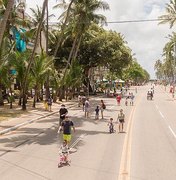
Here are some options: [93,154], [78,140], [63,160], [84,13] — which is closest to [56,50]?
[84,13]

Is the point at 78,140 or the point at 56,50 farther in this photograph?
the point at 56,50

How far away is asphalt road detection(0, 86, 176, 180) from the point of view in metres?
12.9

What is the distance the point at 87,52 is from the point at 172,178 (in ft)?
193

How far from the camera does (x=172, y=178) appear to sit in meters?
12.4

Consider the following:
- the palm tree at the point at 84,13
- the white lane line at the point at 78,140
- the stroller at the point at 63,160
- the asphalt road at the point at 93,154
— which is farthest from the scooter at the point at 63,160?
the palm tree at the point at 84,13

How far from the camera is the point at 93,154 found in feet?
53.4

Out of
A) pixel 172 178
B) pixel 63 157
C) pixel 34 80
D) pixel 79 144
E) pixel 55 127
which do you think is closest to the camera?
pixel 172 178

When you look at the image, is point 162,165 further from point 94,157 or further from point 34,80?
point 34,80

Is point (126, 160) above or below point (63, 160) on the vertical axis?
below

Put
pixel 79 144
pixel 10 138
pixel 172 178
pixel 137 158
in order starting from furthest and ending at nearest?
pixel 10 138 → pixel 79 144 → pixel 137 158 → pixel 172 178

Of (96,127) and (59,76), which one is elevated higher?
(59,76)

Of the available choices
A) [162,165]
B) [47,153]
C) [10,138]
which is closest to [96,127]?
[10,138]

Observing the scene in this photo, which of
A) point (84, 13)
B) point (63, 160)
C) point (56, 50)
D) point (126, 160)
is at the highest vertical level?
point (84, 13)

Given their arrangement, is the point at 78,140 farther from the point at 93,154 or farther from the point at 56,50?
the point at 56,50
